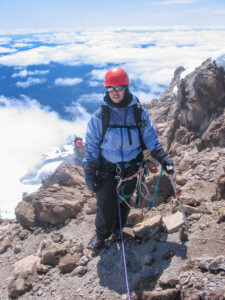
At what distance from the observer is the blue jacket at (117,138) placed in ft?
15.9

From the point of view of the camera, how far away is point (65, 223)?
7957mm

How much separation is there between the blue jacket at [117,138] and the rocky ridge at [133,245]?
1931mm

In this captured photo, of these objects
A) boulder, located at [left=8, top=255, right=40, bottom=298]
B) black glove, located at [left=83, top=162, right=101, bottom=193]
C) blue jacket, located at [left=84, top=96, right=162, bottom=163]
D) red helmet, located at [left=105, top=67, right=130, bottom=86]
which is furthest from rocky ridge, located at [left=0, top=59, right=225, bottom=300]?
red helmet, located at [left=105, top=67, right=130, bottom=86]

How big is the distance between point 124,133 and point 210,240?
265 cm

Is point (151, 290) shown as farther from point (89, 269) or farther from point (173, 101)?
point (173, 101)

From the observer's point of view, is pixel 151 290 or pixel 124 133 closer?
pixel 151 290

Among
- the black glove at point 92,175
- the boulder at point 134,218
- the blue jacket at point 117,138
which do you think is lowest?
the boulder at point 134,218

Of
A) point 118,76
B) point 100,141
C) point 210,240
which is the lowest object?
point 210,240

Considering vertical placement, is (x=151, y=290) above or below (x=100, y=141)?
below

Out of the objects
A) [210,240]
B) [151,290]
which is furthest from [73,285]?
[210,240]

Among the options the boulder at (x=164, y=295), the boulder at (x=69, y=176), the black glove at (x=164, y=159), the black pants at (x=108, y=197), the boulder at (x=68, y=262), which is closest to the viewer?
the boulder at (x=164, y=295)

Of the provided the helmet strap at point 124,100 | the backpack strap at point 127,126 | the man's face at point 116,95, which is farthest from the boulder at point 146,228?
the man's face at point 116,95

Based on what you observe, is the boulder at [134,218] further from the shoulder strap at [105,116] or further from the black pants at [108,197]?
the shoulder strap at [105,116]

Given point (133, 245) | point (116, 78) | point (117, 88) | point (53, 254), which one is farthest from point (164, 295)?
point (116, 78)
